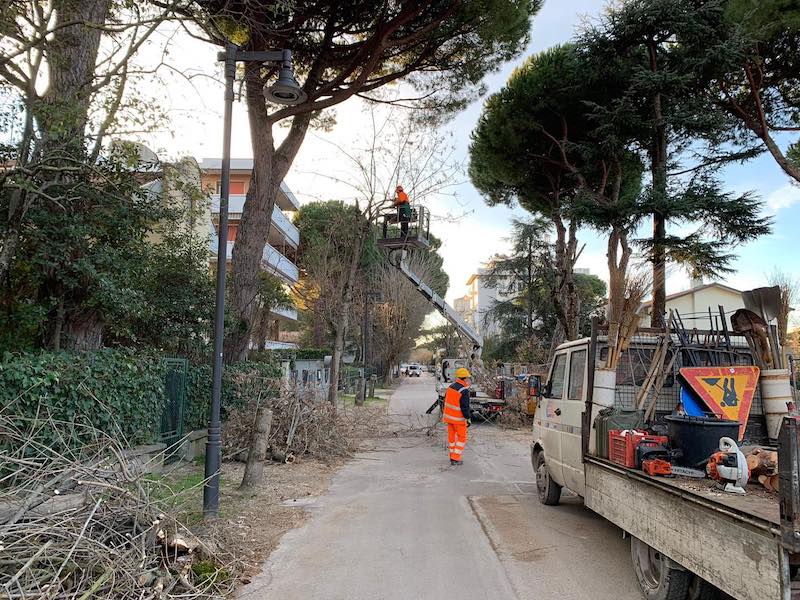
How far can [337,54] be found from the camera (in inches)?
599

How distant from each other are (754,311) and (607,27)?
13817mm

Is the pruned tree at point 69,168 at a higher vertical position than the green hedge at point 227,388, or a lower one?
higher

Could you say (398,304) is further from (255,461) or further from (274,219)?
(255,461)

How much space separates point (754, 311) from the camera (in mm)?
5938

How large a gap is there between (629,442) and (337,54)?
13306 mm

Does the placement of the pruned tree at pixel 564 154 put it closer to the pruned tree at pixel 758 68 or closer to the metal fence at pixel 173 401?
the pruned tree at pixel 758 68

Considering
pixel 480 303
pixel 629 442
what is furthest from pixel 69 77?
pixel 480 303

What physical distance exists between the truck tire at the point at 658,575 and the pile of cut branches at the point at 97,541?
339 cm

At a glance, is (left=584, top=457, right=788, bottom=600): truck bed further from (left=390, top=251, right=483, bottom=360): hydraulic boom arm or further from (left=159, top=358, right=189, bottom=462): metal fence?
(left=390, top=251, right=483, bottom=360): hydraulic boom arm

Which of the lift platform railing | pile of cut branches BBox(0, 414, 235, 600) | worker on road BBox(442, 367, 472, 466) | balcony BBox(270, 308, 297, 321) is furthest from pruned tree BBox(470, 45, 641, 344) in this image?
balcony BBox(270, 308, 297, 321)

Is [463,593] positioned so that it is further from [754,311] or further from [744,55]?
[744,55]

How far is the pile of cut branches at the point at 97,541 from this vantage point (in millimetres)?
3590

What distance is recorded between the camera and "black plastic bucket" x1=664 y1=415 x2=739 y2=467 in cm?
465

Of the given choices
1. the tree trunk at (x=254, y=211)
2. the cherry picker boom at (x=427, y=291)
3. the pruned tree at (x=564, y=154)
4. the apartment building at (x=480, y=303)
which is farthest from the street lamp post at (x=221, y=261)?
the apartment building at (x=480, y=303)
